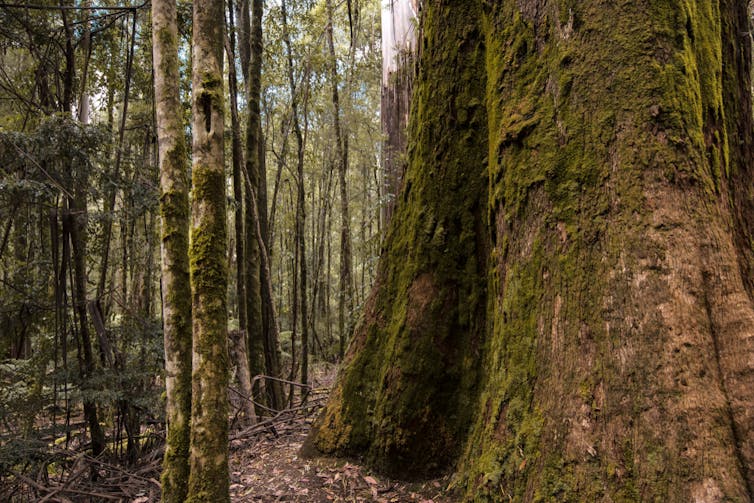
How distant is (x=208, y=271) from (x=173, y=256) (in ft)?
1.60

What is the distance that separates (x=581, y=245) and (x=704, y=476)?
100 cm

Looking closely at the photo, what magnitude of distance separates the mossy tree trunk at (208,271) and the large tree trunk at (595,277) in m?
1.29

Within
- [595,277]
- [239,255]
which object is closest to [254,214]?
[239,255]

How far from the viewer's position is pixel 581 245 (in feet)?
6.84

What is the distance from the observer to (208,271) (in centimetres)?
250

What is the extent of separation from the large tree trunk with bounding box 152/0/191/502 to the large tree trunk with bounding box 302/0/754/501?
137 cm

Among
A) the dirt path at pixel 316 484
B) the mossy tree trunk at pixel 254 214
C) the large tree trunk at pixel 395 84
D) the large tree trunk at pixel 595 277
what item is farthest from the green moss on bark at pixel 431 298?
the mossy tree trunk at pixel 254 214

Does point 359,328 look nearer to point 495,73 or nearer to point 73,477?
point 495,73

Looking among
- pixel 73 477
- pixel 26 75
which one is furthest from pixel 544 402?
pixel 26 75

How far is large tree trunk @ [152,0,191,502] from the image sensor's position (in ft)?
8.48

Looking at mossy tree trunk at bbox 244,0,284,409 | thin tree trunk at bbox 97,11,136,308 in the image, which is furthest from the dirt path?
mossy tree trunk at bbox 244,0,284,409

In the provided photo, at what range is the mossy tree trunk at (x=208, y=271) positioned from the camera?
91.4 inches

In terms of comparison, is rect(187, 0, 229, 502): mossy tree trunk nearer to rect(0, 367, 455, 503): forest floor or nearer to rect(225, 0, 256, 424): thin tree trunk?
rect(0, 367, 455, 503): forest floor

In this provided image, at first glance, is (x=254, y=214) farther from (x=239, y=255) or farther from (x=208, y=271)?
(x=208, y=271)
